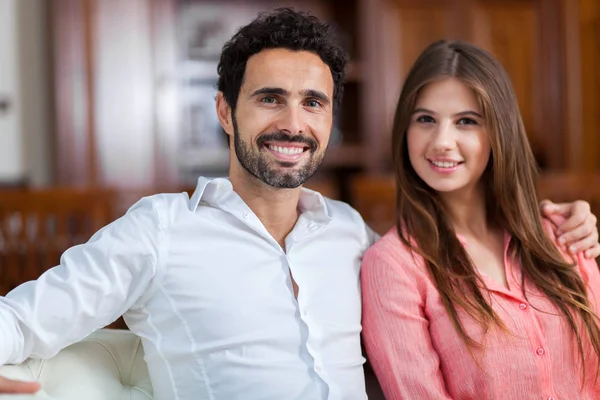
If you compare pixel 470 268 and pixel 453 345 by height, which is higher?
pixel 470 268

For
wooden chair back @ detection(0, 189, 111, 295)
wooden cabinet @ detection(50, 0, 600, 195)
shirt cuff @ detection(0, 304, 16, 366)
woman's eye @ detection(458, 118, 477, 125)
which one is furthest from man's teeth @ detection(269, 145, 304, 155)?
wooden cabinet @ detection(50, 0, 600, 195)

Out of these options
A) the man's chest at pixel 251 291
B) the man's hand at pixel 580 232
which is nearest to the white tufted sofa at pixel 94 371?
the man's chest at pixel 251 291

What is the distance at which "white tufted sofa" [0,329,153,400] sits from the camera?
1312 mm

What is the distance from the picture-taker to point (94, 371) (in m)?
1.39

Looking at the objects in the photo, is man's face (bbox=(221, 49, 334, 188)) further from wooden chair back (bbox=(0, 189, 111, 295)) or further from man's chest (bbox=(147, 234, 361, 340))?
wooden chair back (bbox=(0, 189, 111, 295))

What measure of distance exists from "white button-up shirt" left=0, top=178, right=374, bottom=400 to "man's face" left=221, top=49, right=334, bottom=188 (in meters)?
0.10

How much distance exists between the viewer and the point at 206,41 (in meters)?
4.50

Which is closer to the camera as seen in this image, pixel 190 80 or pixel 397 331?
pixel 397 331

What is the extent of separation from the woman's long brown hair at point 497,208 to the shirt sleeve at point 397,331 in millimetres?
68

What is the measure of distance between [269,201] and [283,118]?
18cm

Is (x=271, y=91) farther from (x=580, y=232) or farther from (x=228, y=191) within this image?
(x=580, y=232)

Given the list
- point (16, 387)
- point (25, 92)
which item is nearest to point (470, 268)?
point (16, 387)

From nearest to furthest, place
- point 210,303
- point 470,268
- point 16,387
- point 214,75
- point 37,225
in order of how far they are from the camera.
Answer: point 16,387
point 210,303
point 470,268
point 37,225
point 214,75

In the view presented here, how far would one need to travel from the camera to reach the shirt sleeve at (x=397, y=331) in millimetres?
1459
